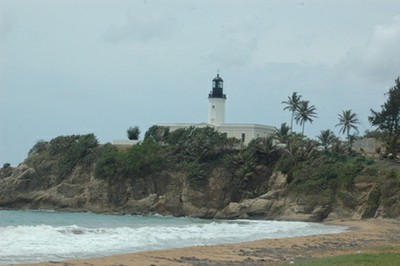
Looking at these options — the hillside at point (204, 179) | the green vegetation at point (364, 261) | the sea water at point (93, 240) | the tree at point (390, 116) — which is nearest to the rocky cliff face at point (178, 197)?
the hillside at point (204, 179)

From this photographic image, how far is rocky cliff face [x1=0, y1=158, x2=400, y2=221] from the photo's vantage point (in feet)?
170

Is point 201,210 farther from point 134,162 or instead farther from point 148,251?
point 148,251

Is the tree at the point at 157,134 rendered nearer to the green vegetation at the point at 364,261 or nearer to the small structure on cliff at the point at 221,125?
the small structure on cliff at the point at 221,125

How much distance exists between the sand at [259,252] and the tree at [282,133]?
34.2m

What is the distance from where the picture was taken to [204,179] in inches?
2440

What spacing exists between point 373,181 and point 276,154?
38.2 ft

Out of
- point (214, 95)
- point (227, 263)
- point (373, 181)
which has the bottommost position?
A: point (227, 263)

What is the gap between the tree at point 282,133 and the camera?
64375mm

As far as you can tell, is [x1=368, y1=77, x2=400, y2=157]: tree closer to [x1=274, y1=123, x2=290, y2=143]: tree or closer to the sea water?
[x1=274, y1=123, x2=290, y2=143]: tree

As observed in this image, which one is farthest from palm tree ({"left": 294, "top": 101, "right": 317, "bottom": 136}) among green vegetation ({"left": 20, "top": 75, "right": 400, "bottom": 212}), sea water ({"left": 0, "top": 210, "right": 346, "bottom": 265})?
sea water ({"left": 0, "top": 210, "right": 346, "bottom": 265})

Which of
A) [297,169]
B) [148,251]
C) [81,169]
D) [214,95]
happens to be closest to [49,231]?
[148,251]

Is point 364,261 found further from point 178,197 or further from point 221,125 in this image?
point 221,125

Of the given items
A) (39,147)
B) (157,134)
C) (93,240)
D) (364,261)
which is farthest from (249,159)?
(364,261)

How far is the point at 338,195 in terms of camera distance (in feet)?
173
